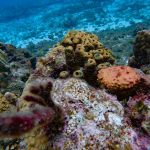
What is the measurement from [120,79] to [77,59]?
117 cm

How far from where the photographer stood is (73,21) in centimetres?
2897

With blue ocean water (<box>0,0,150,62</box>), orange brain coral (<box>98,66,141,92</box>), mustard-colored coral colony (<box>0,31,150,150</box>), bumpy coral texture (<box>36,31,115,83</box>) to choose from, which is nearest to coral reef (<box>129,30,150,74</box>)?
bumpy coral texture (<box>36,31,115,83</box>)

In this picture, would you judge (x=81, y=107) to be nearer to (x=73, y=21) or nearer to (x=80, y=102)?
(x=80, y=102)

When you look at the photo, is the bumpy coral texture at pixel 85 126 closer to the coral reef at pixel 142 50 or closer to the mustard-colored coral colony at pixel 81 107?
the mustard-colored coral colony at pixel 81 107

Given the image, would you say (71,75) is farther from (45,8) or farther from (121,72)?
(45,8)

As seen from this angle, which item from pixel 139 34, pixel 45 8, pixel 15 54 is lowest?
pixel 45 8

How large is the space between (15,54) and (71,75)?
783cm

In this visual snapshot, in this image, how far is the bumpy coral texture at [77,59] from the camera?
5645mm

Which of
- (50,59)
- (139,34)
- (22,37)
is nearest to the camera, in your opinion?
(50,59)

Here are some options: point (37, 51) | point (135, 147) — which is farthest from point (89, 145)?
point (37, 51)

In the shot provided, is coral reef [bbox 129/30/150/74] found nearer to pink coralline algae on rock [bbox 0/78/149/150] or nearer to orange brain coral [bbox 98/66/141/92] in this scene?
orange brain coral [bbox 98/66/141/92]

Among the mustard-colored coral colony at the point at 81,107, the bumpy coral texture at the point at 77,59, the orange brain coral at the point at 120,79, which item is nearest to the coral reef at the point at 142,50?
the bumpy coral texture at the point at 77,59

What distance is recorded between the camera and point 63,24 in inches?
1120

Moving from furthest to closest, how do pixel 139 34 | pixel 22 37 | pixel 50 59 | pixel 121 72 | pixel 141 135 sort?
1. pixel 22 37
2. pixel 139 34
3. pixel 50 59
4. pixel 121 72
5. pixel 141 135
